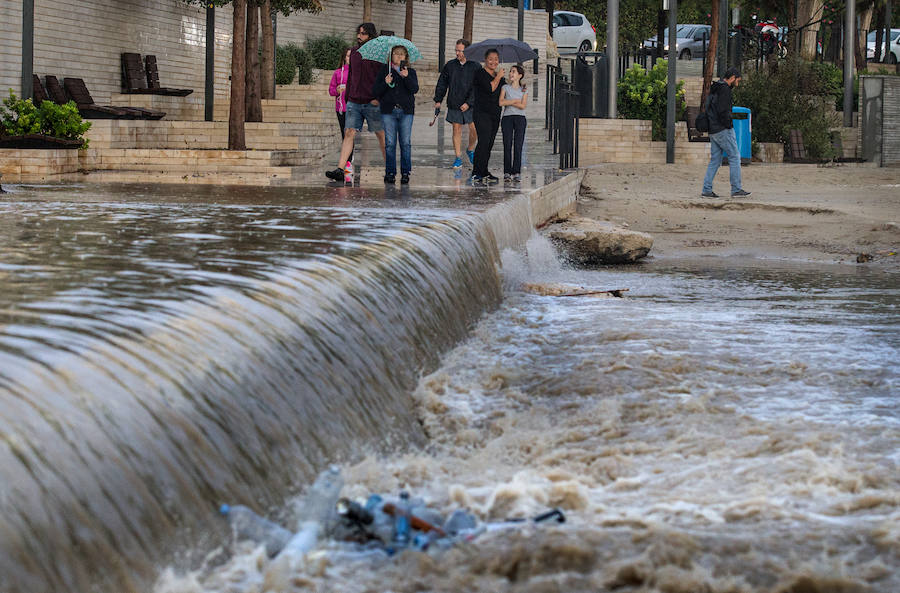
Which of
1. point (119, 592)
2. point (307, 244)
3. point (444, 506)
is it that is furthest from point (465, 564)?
point (307, 244)

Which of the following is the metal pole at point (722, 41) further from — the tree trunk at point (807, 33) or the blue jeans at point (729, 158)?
the blue jeans at point (729, 158)

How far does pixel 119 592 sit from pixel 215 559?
16.2 inches

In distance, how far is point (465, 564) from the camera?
3.04 m

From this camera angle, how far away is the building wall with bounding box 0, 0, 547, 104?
19344 mm

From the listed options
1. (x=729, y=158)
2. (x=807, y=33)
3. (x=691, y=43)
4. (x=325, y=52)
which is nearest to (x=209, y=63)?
(x=729, y=158)

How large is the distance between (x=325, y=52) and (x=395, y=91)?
20493 millimetres

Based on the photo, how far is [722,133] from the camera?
15508 millimetres

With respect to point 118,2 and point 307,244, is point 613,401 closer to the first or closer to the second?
point 307,244

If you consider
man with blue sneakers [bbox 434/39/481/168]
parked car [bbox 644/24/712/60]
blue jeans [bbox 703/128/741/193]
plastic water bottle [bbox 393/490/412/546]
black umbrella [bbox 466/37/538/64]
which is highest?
parked car [bbox 644/24/712/60]

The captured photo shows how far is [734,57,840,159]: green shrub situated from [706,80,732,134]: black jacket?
11096 millimetres

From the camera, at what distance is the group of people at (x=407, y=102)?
37.1 feet

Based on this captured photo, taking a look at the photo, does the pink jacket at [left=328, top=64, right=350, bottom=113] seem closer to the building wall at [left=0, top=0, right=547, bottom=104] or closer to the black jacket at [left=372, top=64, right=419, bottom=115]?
the black jacket at [left=372, top=64, right=419, bottom=115]

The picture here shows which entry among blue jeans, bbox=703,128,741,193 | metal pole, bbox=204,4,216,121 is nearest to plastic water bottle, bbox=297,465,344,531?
blue jeans, bbox=703,128,741,193

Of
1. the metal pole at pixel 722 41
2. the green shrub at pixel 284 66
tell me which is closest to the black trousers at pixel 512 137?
the metal pole at pixel 722 41
